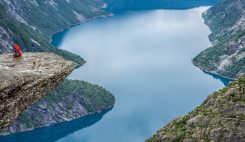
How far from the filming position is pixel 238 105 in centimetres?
9138

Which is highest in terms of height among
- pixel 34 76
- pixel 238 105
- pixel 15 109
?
pixel 238 105

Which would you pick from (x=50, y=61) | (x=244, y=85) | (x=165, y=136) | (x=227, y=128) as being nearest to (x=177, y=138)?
(x=165, y=136)

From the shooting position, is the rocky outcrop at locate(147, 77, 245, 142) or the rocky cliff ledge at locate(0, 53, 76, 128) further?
the rocky outcrop at locate(147, 77, 245, 142)

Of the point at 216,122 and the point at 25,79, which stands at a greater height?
the point at 216,122

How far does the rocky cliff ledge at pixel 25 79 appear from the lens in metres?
38.1

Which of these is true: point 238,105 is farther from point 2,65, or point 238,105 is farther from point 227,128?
point 2,65

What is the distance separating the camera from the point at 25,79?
39344mm

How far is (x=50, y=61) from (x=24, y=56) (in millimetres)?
2498

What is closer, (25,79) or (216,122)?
(25,79)

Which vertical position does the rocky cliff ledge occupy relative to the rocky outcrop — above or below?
below

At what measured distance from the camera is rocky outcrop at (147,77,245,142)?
8656 cm

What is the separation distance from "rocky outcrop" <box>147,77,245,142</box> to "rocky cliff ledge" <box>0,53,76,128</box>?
47446 millimetres

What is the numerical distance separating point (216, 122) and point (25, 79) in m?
58.2

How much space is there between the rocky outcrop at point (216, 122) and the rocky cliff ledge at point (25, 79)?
4745cm
